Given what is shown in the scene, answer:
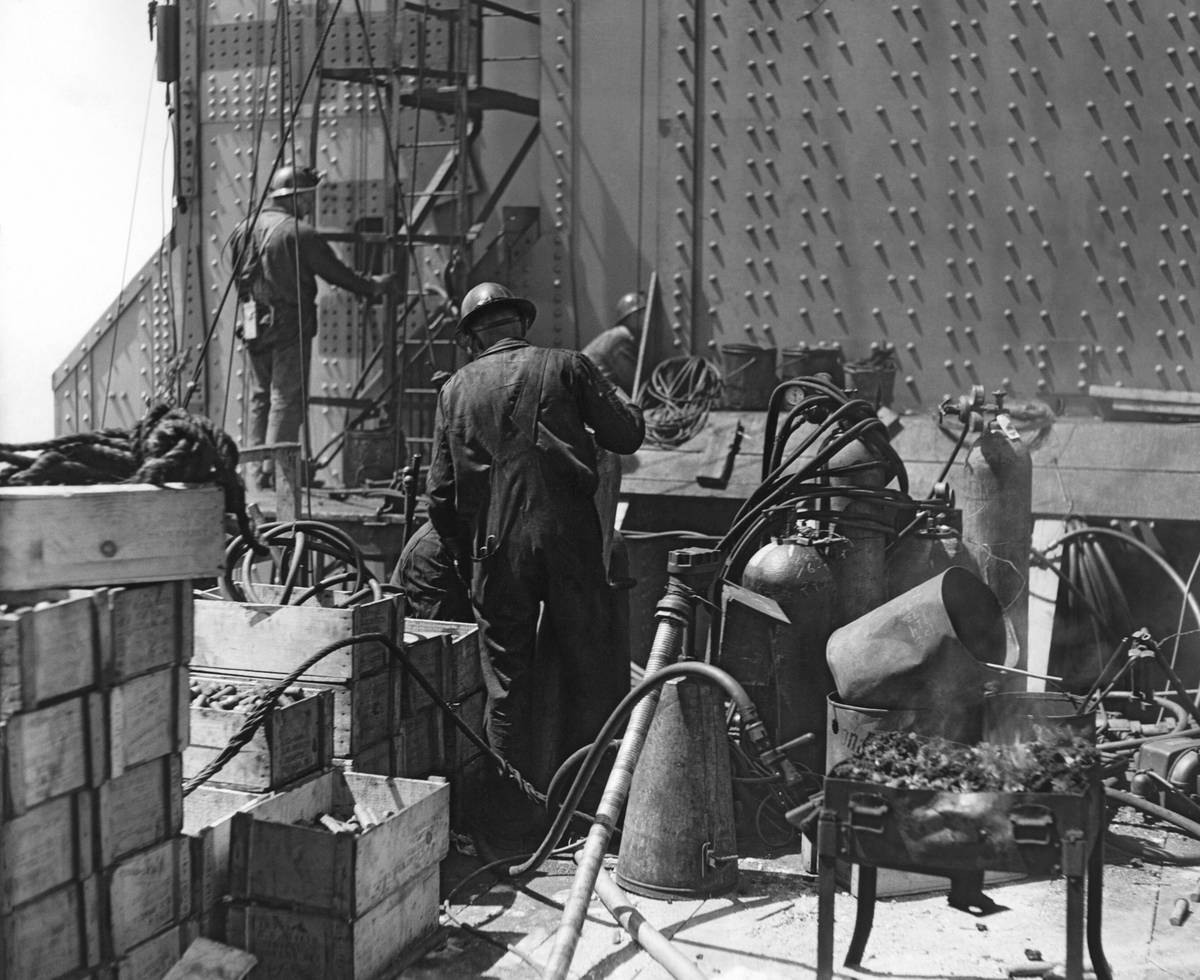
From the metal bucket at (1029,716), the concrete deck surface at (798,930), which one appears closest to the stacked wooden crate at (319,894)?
the concrete deck surface at (798,930)

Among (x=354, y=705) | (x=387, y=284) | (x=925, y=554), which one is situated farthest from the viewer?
(x=387, y=284)

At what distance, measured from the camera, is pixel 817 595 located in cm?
625

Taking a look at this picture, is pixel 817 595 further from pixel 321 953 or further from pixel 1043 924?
pixel 321 953

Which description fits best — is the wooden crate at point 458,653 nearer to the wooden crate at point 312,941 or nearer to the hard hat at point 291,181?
the wooden crate at point 312,941

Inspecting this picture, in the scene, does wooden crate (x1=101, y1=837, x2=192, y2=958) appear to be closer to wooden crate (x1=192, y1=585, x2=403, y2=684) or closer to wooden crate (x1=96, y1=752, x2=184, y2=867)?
wooden crate (x1=96, y1=752, x2=184, y2=867)

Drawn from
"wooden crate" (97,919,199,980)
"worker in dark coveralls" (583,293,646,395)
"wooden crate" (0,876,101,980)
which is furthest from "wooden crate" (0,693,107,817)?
"worker in dark coveralls" (583,293,646,395)

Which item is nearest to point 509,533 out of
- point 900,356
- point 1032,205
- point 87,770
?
point 87,770

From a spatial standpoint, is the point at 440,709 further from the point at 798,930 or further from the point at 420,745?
the point at 798,930

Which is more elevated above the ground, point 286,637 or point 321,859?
point 286,637

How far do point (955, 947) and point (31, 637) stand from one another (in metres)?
3.32

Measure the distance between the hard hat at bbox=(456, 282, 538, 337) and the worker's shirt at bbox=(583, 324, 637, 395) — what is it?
3.56m

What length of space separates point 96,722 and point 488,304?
325cm

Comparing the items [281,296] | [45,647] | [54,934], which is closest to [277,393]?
[281,296]

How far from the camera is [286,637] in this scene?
521 centimetres
